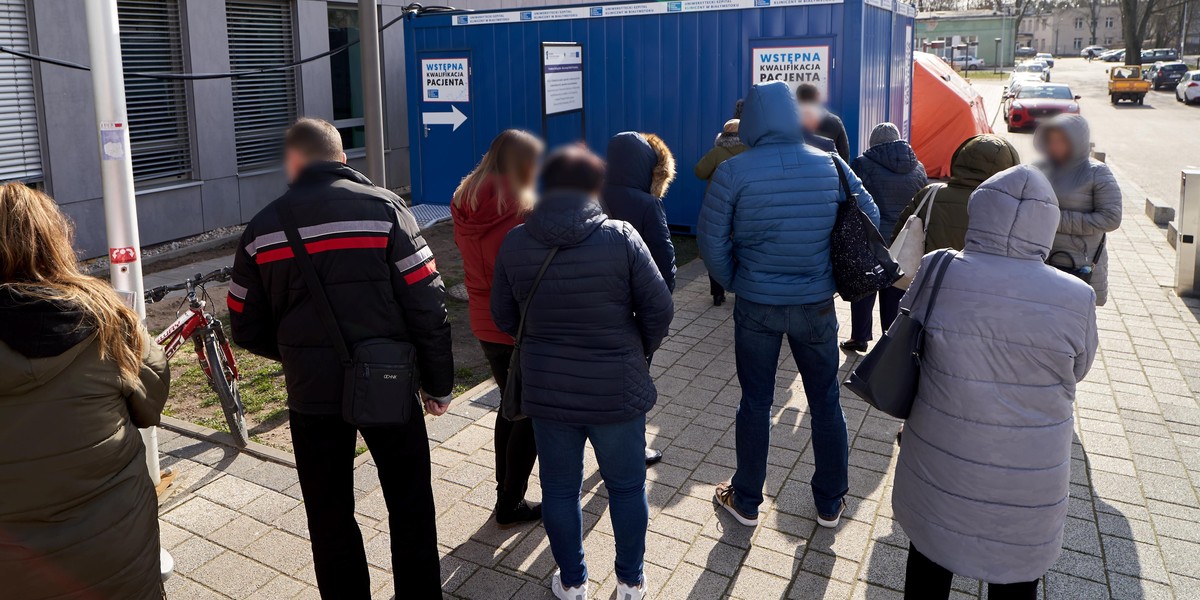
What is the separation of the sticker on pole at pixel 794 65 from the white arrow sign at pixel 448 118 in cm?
410

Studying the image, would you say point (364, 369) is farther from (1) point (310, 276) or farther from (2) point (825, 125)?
(2) point (825, 125)

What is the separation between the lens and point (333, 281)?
303 centimetres

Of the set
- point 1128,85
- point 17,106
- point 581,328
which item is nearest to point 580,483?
point 581,328

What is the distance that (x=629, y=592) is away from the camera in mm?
3555

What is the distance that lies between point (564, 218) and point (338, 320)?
2.69ft

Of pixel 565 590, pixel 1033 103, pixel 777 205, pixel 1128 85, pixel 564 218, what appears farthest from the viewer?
pixel 1128 85

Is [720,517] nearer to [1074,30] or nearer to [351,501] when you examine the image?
[351,501]

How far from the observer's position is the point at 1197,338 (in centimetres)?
713

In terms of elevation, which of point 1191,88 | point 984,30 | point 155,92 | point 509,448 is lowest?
point 509,448

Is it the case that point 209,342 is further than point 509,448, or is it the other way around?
point 209,342

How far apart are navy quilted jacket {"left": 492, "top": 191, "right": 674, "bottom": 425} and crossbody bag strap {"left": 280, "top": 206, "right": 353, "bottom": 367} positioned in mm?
595

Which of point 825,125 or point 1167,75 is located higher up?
point 1167,75

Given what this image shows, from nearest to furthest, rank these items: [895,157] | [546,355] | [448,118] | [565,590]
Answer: [546,355]
[565,590]
[895,157]
[448,118]

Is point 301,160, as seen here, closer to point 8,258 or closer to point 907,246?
point 8,258
